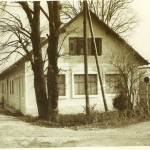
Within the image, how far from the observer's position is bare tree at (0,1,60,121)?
6.96 metres

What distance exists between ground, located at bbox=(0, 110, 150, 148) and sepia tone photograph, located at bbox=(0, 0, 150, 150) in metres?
0.01

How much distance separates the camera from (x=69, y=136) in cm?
605

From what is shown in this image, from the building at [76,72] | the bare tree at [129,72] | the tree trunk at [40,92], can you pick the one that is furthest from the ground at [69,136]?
the bare tree at [129,72]

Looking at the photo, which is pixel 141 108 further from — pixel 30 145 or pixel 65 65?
pixel 30 145

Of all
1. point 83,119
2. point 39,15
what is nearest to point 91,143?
point 83,119

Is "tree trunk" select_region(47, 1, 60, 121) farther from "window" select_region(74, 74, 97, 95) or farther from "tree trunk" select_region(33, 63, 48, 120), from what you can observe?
"window" select_region(74, 74, 97, 95)

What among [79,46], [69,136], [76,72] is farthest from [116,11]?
[69,136]

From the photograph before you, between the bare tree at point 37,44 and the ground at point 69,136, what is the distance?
2.82ft

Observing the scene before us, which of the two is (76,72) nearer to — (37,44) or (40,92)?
(40,92)

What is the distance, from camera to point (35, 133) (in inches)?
243

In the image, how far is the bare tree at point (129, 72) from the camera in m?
7.77

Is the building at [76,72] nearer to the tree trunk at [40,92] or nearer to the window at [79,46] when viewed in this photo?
the window at [79,46]

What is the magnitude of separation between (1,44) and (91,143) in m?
2.30

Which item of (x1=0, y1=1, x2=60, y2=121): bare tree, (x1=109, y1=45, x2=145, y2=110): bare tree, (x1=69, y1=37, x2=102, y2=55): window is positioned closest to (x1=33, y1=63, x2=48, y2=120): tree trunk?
(x1=0, y1=1, x2=60, y2=121): bare tree
